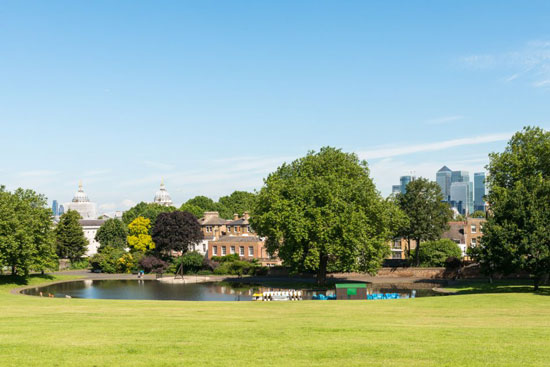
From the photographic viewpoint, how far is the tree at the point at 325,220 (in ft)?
193

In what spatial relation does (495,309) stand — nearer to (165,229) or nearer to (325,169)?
(325,169)

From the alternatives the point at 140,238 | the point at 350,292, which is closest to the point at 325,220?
the point at 350,292

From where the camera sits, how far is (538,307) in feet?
121

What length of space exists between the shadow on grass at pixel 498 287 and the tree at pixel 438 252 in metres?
9.19

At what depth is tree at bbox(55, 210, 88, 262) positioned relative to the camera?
4040 inches

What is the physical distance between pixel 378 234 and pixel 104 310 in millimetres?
37118

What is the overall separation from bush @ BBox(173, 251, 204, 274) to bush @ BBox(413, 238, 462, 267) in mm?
35131

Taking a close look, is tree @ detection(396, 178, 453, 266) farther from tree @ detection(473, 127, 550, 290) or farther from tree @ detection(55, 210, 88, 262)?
tree @ detection(55, 210, 88, 262)

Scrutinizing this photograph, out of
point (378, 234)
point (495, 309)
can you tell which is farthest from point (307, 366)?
point (378, 234)

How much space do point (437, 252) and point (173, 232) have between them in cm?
4623

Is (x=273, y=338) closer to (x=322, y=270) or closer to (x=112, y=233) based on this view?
A: (x=322, y=270)

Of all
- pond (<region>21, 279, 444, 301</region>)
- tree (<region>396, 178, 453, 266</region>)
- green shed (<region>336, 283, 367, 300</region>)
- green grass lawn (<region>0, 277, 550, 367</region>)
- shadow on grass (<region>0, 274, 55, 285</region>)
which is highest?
tree (<region>396, 178, 453, 266</region>)

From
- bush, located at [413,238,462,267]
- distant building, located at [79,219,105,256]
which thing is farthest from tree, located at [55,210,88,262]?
bush, located at [413,238,462,267]

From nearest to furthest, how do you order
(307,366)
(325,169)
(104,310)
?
1. (307,366)
2. (104,310)
3. (325,169)
